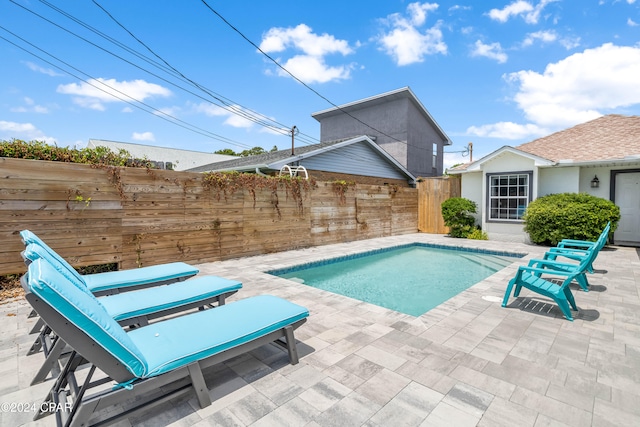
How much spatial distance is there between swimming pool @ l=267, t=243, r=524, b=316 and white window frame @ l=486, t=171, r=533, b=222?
287 centimetres

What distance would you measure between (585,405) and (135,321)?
12.8 ft

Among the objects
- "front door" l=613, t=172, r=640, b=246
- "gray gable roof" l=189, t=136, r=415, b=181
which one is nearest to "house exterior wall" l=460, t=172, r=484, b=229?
"front door" l=613, t=172, r=640, b=246

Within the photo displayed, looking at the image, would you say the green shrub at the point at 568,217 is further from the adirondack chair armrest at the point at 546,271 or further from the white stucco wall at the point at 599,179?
the adirondack chair armrest at the point at 546,271

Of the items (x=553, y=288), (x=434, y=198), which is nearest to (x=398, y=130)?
(x=434, y=198)

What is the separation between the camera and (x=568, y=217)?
9.02 m

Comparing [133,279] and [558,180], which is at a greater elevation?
[558,180]

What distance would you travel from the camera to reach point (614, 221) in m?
8.89

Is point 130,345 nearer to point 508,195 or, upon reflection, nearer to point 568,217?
point 568,217

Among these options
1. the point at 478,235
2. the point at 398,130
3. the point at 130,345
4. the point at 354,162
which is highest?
the point at 398,130

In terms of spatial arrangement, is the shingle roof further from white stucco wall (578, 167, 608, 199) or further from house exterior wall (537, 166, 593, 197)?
white stucco wall (578, 167, 608, 199)

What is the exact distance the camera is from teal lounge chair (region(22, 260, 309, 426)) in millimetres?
1638

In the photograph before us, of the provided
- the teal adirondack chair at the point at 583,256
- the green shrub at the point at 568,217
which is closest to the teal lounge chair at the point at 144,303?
the teal adirondack chair at the point at 583,256

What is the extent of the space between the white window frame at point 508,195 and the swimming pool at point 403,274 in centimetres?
287

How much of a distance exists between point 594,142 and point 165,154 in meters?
25.1
